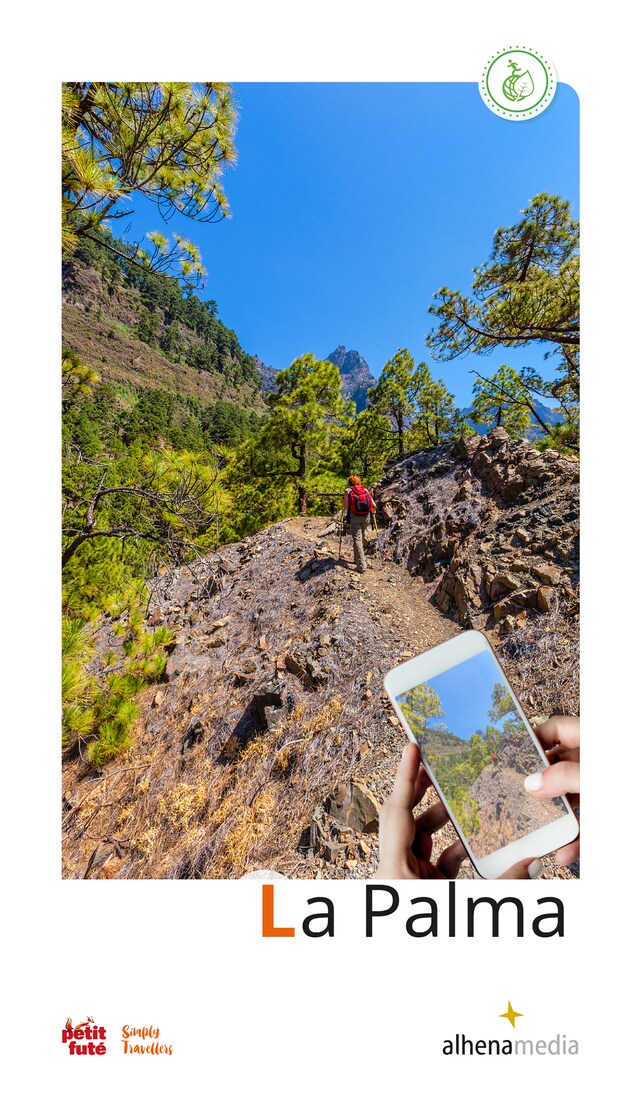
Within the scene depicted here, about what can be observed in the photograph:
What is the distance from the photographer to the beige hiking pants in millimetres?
2672

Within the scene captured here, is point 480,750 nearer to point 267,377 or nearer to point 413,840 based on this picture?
point 413,840

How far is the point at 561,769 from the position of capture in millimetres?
1142

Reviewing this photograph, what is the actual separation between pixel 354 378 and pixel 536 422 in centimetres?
230

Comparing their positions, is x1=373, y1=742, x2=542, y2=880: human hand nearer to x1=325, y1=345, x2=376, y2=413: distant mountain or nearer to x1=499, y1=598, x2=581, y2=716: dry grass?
x1=499, y1=598, x2=581, y2=716: dry grass

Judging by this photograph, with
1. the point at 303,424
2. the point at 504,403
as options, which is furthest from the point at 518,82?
the point at 303,424

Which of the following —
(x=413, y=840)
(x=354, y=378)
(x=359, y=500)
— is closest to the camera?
(x=413, y=840)

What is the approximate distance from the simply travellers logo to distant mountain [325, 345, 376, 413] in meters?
Answer: 1.71

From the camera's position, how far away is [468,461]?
2.81m

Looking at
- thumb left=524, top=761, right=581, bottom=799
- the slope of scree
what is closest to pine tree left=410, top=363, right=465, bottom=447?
the slope of scree

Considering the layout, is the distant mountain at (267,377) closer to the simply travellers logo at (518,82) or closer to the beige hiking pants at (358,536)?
the beige hiking pants at (358,536)
